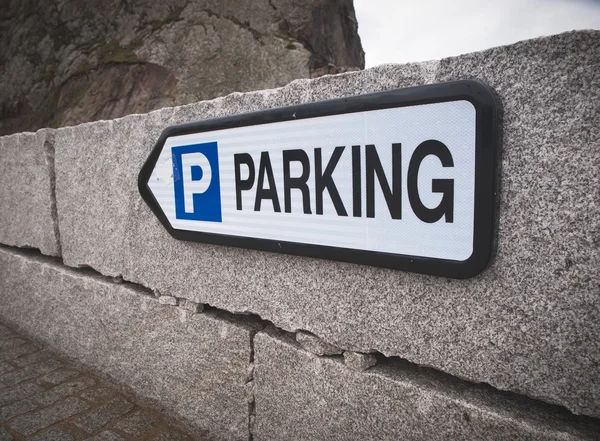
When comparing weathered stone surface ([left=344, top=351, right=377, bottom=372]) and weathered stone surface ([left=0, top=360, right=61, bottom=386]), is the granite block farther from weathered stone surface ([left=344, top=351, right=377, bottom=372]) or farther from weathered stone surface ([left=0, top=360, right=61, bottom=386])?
weathered stone surface ([left=344, top=351, right=377, bottom=372])

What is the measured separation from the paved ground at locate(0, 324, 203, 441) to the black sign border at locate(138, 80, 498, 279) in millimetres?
1250

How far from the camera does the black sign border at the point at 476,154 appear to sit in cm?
100

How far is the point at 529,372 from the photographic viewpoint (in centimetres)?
103

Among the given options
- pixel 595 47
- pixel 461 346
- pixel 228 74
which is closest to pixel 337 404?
pixel 461 346

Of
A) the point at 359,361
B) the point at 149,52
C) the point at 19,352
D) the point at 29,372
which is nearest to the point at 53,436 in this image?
the point at 29,372

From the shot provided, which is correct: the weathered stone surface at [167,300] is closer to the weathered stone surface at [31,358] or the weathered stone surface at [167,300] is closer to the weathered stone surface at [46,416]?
the weathered stone surface at [46,416]

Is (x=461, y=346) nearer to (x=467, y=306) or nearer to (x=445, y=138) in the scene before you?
(x=467, y=306)

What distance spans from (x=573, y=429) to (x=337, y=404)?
0.72m

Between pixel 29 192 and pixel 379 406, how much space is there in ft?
9.57

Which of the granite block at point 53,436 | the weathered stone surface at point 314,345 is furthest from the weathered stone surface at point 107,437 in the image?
the weathered stone surface at point 314,345

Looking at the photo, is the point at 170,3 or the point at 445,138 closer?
the point at 445,138

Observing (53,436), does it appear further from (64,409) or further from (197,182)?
(197,182)

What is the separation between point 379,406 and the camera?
1.32 m

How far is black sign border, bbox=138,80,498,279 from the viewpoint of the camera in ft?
3.27
